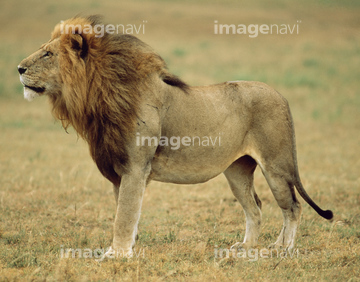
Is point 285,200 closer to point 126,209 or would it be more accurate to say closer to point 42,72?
point 126,209

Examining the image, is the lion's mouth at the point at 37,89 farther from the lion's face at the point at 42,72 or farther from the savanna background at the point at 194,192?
the savanna background at the point at 194,192

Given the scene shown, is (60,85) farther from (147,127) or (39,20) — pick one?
(39,20)

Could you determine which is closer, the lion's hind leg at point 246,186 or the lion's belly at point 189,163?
the lion's belly at point 189,163

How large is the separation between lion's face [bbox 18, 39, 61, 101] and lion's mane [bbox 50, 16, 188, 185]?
0.21 ft

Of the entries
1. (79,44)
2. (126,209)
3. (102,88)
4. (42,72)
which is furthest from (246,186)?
(42,72)

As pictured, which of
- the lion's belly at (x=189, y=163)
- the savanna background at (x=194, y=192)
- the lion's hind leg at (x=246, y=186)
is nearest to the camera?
the savanna background at (x=194, y=192)

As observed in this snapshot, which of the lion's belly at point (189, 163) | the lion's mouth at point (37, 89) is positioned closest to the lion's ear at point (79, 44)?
the lion's mouth at point (37, 89)

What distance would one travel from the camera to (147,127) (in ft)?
15.9

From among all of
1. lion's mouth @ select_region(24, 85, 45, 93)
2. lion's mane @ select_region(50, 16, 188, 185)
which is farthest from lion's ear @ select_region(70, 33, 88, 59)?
lion's mouth @ select_region(24, 85, 45, 93)

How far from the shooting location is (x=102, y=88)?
15.8 feet

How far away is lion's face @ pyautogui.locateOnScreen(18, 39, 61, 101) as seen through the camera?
4.84 m

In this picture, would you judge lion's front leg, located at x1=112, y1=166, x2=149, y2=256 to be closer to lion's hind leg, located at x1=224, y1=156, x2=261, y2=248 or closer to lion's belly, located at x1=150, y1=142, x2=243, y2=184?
lion's belly, located at x1=150, y1=142, x2=243, y2=184

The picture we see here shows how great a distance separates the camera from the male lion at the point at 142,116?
189 inches

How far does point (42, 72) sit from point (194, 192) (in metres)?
3.95
